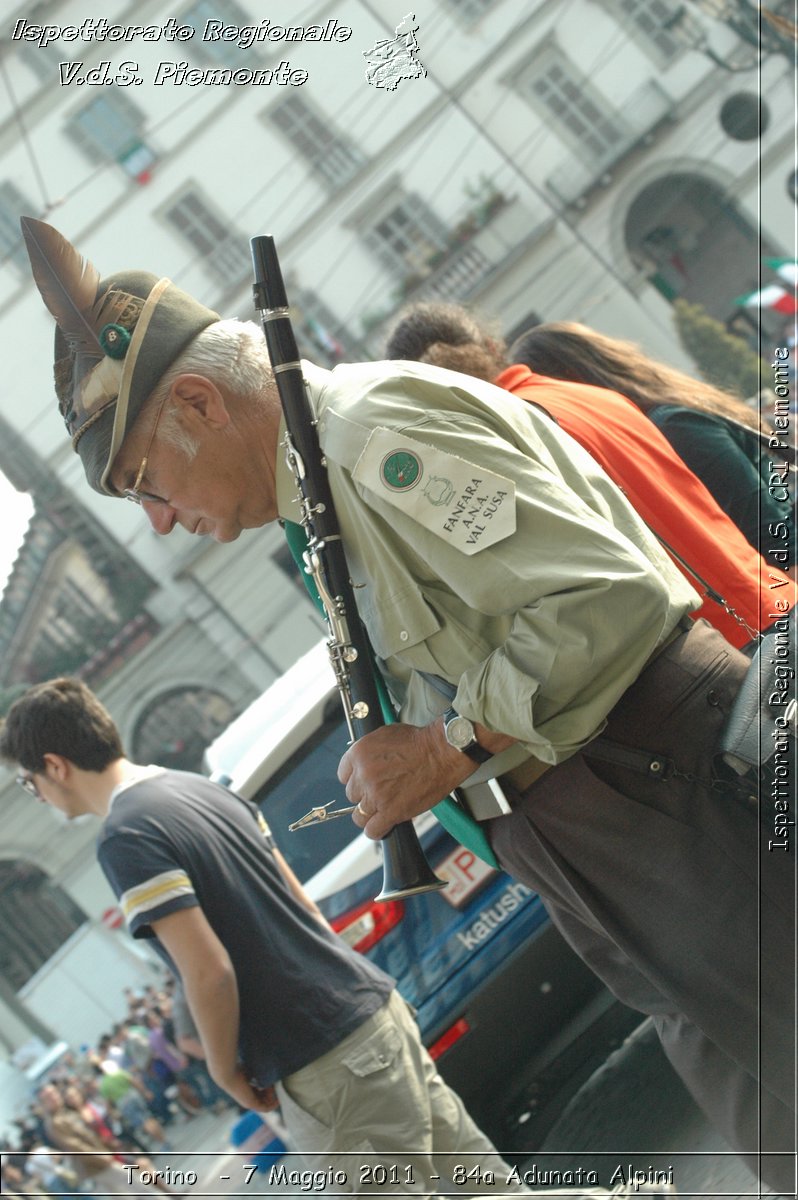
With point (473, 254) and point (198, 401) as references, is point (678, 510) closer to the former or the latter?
point (198, 401)

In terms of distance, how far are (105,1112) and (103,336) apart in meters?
2.96

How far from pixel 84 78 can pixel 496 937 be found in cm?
234

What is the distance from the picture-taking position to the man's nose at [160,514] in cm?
180

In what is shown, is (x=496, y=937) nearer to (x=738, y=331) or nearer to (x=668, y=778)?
(x=668, y=778)

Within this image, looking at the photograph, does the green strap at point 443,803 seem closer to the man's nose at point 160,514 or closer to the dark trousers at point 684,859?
the dark trousers at point 684,859

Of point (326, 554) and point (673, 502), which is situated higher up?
point (326, 554)

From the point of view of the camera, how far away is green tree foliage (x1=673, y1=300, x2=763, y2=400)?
461 inches

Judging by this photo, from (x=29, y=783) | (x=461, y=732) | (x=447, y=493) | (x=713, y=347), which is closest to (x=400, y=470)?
(x=447, y=493)

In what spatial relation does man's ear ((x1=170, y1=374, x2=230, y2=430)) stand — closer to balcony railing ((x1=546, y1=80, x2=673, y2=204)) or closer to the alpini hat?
the alpini hat

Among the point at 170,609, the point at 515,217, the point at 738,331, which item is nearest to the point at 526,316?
the point at 515,217

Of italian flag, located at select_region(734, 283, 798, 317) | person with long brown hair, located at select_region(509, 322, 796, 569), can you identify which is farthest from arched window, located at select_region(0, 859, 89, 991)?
italian flag, located at select_region(734, 283, 798, 317)

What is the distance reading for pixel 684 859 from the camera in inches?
65.4

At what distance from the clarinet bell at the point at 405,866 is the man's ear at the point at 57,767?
38.8 inches

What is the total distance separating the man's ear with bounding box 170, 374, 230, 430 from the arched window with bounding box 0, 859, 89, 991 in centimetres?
437
